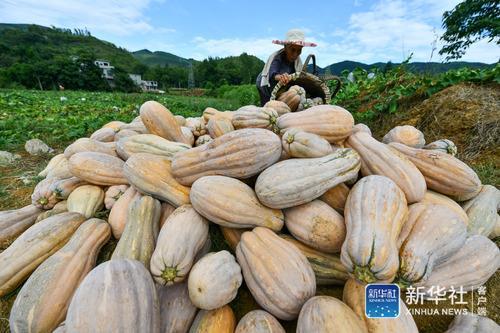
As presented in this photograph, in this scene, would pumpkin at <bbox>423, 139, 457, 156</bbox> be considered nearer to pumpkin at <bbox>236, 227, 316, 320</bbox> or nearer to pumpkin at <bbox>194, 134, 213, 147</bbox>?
pumpkin at <bbox>236, 227, 316, 320</bbox>

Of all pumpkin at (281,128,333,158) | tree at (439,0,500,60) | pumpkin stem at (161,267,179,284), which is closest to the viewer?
pumpkin stem at (161,267,179,284)

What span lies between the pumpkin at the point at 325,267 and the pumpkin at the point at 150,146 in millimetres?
1092

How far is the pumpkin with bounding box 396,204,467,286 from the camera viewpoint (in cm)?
128

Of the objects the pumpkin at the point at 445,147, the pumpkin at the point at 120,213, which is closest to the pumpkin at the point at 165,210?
the pumpkin at the point at 120,213

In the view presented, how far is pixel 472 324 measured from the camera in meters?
1.36

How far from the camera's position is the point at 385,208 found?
1411 millimetres

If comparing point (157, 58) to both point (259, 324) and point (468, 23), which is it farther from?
point (259, 324)

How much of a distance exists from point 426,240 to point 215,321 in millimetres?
1083

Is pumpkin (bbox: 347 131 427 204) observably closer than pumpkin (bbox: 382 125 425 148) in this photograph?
Yes

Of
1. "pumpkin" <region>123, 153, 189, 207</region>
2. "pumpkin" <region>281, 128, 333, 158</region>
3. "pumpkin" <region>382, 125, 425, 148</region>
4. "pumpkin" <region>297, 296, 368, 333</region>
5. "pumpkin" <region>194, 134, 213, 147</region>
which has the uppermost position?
"pumpkin" <region>281, 128, 333, 158</region>

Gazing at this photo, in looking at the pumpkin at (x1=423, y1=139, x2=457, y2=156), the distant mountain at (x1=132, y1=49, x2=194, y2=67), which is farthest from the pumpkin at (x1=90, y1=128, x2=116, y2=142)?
the distant mountain at (x1=132, y1=49, x2=194, y2=67)

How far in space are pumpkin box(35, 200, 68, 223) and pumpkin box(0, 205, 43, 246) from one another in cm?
7

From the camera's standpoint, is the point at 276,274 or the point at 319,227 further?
the point at 319,227

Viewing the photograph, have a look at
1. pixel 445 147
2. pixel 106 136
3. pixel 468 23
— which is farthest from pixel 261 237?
pixel 468 23
